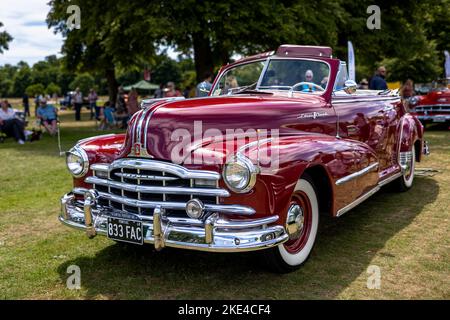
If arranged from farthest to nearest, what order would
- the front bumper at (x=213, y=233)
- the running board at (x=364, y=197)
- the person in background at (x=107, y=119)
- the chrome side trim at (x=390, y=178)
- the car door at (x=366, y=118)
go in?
1. the person in background at (x=107, y=119)
2. the chrome side trim at (x=390, y=178)
3. the car door at (x=366, y=118)
4. the running board at (x=364, y=197)
5. the front bumper at (x=213, y=233)

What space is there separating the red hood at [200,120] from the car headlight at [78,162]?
0.45 metres

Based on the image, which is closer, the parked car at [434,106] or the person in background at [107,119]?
the parked car at [434,106]

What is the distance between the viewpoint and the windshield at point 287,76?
4.96m

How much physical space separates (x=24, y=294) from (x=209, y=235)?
1.50m

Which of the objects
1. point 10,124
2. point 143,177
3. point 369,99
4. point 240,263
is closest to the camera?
point 143,177

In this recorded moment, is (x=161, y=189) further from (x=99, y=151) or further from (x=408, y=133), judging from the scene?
(x=408, y=133)

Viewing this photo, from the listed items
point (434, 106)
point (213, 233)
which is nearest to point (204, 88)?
point (213, 233)

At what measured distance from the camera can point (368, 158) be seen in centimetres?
476

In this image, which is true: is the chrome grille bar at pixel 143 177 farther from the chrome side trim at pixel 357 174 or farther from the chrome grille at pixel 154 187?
the chrome side trim at pixel 357 174

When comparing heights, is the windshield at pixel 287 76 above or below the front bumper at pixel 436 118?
above

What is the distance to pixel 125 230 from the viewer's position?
3.55 meters

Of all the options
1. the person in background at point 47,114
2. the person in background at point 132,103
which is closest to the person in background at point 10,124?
the person in background at point 47,114

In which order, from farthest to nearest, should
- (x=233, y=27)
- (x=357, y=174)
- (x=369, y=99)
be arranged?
1. (x=233, y=27)
2. (x=369, y=99)
3. (x=357, y=174)

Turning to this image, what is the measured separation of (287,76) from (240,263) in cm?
217
